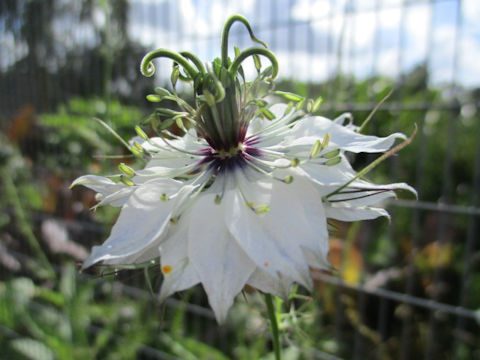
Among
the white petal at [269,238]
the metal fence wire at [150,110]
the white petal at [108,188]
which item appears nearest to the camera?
the white petal at [269,238]

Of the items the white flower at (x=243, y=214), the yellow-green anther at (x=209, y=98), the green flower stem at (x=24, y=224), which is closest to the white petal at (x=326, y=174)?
the white flower at (x=243, y=214)

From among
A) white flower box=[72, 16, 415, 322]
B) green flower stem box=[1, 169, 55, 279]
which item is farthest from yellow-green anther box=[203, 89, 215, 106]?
green flower stem box=[1, 169, 55, 279]

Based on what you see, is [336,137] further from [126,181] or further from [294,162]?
[126,181]

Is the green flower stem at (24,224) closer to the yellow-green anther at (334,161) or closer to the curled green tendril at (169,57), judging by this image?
the curled green tendril at (169,57)

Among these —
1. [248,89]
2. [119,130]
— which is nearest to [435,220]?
[119,130]

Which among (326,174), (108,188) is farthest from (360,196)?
(108,188)

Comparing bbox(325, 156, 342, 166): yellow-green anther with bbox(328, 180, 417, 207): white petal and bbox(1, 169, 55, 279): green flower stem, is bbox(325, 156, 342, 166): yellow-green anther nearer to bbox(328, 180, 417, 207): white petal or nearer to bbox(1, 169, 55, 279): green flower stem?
bbox(328, 180, 417, 207): white petal
